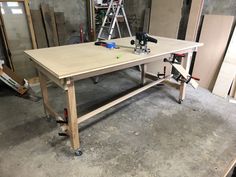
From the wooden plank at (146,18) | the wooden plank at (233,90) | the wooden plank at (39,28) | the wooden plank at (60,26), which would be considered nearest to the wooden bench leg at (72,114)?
the wooden plank at (39,28)

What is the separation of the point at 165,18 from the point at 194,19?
58 centimetres

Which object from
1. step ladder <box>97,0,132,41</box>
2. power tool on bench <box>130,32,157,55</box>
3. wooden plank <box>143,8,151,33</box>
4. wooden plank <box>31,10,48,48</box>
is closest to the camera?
power tool on bench <box>130,32,157,55</box>

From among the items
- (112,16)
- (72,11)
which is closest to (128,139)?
(112,16)

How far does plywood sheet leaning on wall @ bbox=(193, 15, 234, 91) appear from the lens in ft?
9.50

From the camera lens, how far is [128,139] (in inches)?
82.8

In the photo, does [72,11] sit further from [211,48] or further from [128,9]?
[211,48]

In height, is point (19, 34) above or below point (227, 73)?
above

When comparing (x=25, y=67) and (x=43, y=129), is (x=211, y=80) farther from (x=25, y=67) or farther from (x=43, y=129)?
(x=25, y=67)

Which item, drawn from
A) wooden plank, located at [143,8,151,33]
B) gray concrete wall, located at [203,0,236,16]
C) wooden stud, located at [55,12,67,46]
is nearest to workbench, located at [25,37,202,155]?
gray concrete wall, located at [203,0,236,16]

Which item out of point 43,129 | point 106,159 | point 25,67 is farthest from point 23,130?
point 25,67

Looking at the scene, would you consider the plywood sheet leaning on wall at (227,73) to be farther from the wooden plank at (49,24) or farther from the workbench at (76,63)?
the wooden plank at (49,24)

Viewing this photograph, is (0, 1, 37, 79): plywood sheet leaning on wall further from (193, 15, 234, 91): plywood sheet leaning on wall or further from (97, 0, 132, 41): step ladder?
(193, 15, 234, 91): plywood sheet leaning on wall

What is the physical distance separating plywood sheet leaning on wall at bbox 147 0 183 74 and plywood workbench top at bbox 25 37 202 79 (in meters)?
1.16

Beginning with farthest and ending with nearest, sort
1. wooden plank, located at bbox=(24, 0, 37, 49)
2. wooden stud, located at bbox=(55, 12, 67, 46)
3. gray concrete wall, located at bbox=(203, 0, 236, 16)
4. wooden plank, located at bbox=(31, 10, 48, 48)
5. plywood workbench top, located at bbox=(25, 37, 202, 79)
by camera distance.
Answer: wooden stud, located at bbox=(55, 12, 67, 46)
wooden plank, located at bbox=(31, 10, 48, 48)
wooden plank, located at bbox=(24, 0, 37, 49)
gray concrete wall, located at bbox=(203, 0, 236, 16)
plywood workbench top, located at bbox=(25, 37, 202, 79)
